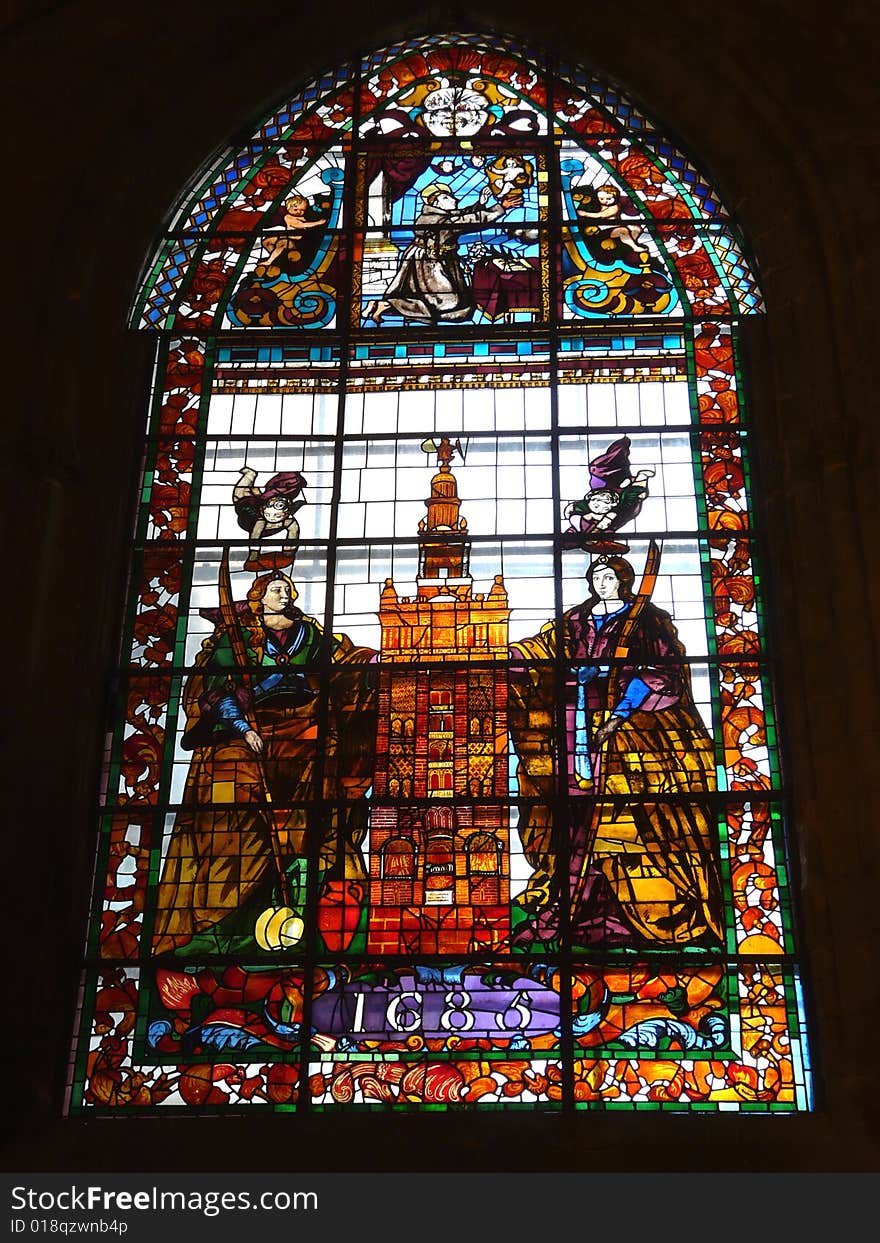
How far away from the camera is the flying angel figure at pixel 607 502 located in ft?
27.7

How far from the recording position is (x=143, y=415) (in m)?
8.96

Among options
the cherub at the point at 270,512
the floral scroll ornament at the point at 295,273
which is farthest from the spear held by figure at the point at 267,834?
the floral scroll ornament at the point at 295,273

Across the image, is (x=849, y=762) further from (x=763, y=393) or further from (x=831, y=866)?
(x=763, y=393)

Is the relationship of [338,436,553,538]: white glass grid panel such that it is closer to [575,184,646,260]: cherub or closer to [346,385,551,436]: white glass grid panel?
[346,385,551,436]: white glass grid panel

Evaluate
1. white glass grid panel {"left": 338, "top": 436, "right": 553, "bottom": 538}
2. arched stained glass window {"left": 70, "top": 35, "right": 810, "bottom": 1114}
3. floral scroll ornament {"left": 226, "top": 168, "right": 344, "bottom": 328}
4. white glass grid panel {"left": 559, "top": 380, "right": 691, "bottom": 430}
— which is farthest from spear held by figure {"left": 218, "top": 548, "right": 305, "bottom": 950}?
white glass grid panel {"left": 559, "top": 380, "right": 691, "bottom": 430}

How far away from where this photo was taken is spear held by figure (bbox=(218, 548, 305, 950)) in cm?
763

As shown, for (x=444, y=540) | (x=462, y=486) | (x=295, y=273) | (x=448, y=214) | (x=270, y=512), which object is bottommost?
(x=444, y=540)

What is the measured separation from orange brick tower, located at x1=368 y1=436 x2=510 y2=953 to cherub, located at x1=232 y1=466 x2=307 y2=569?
1.80 ft

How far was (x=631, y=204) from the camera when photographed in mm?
9555

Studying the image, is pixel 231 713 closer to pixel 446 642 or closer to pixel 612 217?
pixel 446 642

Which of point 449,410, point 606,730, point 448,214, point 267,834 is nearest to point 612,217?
point 448,214

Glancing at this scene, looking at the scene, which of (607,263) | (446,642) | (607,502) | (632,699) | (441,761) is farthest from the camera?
(607,263)

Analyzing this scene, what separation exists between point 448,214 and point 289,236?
84 cm

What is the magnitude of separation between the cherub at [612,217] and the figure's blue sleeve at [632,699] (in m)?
2.49
